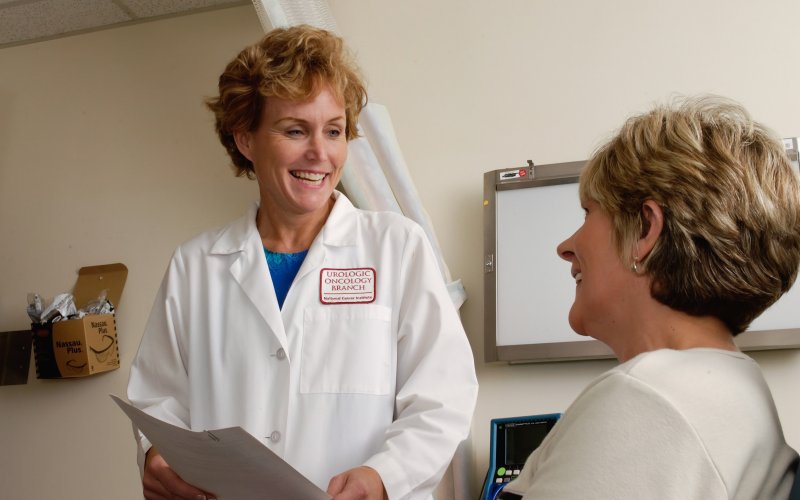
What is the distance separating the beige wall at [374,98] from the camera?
261cm

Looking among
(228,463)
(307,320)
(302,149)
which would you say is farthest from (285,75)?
(228,463)

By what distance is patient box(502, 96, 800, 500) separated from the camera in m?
0.79

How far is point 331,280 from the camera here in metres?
1.59

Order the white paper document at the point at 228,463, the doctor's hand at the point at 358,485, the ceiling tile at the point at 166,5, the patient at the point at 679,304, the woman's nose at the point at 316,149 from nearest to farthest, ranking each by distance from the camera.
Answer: the patient at the point at 679,304 → the white paper document at the point at 228,463 → the doctor's hand at the point at 358,485 → the woman's nose at the point at 316,149 → the ceiling tile at the point at 166,5

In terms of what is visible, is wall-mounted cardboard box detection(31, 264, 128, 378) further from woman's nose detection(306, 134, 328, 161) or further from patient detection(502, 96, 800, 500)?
patient detection(502, 96, 800, 500)

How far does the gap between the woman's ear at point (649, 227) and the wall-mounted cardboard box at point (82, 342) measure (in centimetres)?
245

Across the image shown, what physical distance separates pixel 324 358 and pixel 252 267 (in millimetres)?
247

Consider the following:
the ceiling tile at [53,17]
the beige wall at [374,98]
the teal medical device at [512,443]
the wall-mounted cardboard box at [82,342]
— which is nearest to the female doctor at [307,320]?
the teal medical device at [512,443]

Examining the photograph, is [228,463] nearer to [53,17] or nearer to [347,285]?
[347,285]

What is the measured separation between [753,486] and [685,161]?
1.17 feet

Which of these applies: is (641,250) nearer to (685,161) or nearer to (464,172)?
(685,161)

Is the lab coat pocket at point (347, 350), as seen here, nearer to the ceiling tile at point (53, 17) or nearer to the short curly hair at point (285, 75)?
the short curly hair at point (285, 75)

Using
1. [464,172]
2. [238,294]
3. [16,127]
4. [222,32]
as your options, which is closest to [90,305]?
[16,127]

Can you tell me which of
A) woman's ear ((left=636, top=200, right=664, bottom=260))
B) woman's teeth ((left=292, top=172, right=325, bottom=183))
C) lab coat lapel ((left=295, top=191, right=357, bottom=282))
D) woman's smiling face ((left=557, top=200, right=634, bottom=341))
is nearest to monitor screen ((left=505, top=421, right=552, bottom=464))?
lab coat lapel ((left=295, top=191, right=357, bottom=282))
